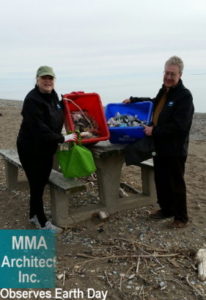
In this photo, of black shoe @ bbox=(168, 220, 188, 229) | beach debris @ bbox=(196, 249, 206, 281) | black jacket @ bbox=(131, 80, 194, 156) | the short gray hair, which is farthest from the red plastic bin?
beach debris @ bbox=(196, 249, 206, 281)

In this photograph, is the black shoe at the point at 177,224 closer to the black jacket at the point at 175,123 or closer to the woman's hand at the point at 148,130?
the black jacket at the point at 175,123

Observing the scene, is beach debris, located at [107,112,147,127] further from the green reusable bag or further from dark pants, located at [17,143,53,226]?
dark pants, located at [17,143,53,226]

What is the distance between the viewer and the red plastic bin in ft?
15.7

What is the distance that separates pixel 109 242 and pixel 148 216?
97cm

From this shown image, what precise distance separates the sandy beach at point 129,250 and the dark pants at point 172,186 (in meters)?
0.19

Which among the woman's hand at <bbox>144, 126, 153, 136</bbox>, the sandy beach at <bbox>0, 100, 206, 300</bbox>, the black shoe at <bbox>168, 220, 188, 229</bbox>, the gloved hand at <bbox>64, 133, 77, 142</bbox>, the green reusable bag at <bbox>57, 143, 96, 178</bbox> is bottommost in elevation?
the sandy beach at <bbox>0, 100, 206, 300</bbox>

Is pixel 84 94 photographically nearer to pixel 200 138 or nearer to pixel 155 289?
A: pixel 155 289

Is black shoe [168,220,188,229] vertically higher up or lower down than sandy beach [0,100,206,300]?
higher up

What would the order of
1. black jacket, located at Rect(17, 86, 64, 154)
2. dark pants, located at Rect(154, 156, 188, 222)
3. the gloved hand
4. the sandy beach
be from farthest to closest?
dark pants, located at Rect(154, 156, 188, 222) < the gloved hand < black jacket, located at Rect(17, 86, 64, 154) < the sandy beach

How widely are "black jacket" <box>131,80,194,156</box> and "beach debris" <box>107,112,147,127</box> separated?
39cm

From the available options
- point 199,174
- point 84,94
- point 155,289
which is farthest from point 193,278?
point 199,174

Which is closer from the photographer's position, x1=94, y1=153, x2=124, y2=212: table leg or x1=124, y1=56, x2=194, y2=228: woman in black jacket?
x1=124, y1=56, x2=194, y2=228: woman in black jacket

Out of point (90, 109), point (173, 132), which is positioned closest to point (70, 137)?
point (90, 109)

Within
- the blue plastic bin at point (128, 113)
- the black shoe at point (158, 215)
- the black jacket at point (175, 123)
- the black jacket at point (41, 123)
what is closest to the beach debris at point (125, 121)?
the blue plastic bin at point (128, 113)
